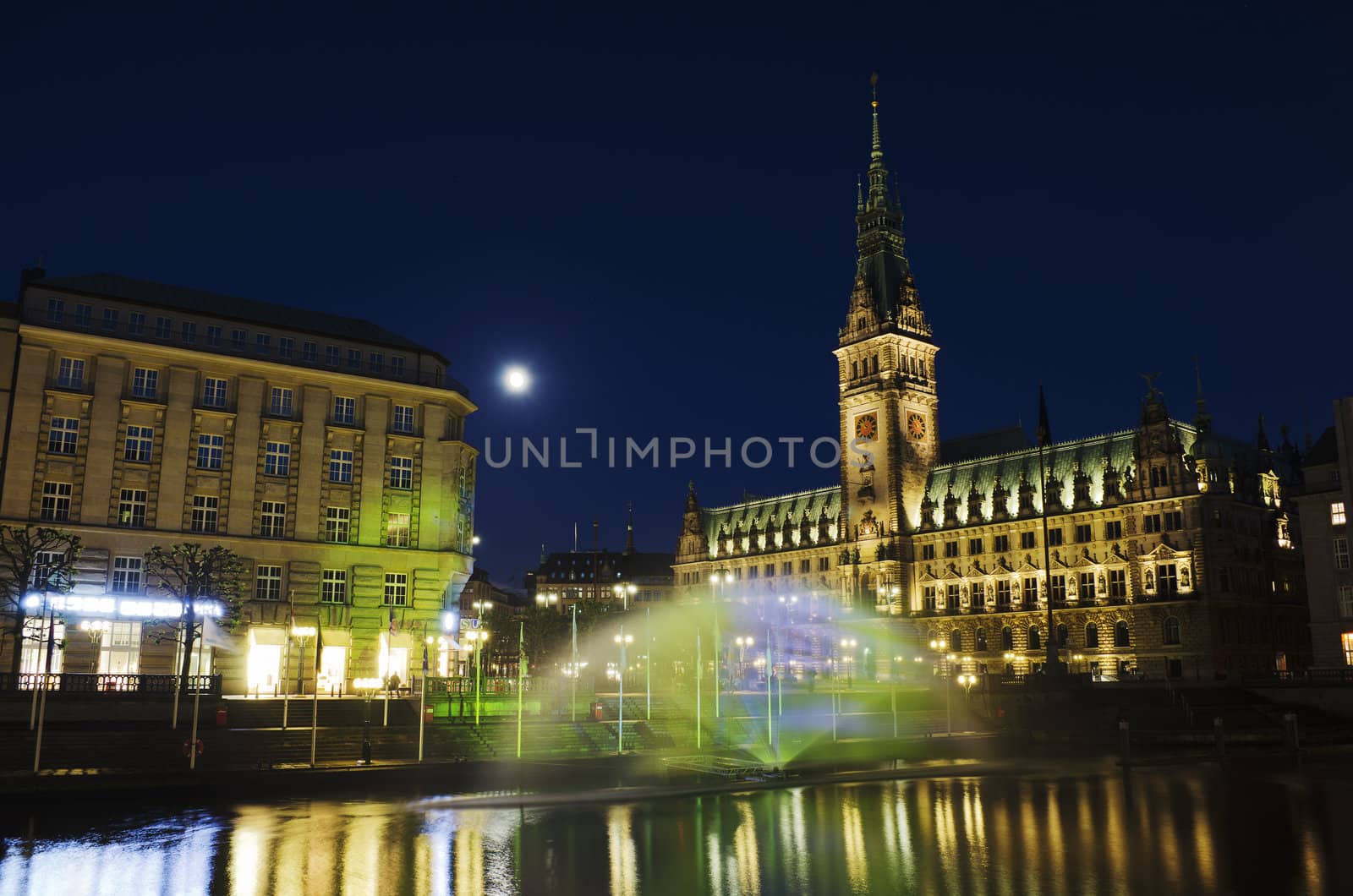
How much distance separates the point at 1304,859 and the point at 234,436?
215ft

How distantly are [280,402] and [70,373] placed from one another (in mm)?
12869

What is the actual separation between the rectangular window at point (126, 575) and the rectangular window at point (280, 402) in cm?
1304

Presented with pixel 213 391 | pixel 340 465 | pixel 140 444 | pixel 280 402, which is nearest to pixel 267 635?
pixel 340 465

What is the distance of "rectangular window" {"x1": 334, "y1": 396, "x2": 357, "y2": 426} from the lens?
2970 inches

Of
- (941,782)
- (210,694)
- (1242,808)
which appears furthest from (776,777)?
(210,694)

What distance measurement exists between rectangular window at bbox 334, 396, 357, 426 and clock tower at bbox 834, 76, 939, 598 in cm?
8007

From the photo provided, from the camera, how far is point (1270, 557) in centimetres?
10862

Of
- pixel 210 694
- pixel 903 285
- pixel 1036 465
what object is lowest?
pixel 210 694

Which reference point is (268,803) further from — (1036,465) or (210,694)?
(1036,465)

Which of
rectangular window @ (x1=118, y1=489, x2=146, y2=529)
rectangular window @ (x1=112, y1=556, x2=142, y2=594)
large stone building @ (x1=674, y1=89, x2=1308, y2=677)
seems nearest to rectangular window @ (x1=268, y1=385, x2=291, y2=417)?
rectangular window @ (x1=118, y1=489, x2=146, y2=529)

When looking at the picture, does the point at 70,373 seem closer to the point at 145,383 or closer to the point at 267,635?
the point at 145,383

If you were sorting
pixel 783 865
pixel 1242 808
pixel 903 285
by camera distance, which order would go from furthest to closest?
pixel 903 285 → pixel 1242 808 → pixel 783 865

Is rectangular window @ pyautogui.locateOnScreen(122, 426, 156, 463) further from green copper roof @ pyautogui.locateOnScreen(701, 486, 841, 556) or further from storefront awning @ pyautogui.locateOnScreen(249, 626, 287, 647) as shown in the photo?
green copper roof @ pyautogui.locateOnScreen(701, 486, 841, 556)

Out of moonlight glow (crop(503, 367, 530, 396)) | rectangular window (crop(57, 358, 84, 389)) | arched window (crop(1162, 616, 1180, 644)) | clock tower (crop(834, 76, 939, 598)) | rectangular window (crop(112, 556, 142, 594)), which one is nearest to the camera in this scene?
moonlight glow (crop(503, 367, 530, 396))
